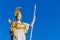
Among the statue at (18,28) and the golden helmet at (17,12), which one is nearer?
the statue at (18,28)

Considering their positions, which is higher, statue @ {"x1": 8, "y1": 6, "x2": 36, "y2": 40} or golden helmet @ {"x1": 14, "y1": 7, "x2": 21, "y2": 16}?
golden helmet @ {"x1": 14, "y1": 7, "x2": 21, "y2": 16}

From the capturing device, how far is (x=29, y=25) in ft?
95.2

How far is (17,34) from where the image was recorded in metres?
28.6

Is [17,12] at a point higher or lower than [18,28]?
higher

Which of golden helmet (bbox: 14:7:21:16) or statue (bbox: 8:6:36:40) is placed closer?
statue (bbox: 8:6:36:40)

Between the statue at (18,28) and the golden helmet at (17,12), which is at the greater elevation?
the golden helmet at (17,12)

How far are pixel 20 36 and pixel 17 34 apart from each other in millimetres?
196

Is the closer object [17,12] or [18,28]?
[18,28]

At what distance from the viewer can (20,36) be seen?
28578 mm

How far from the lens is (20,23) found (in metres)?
28.8

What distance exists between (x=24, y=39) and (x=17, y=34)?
18.9 inches

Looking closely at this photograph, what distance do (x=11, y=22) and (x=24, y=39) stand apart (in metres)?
1.21

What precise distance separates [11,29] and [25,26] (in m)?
0.80

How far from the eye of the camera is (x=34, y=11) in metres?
29.1
